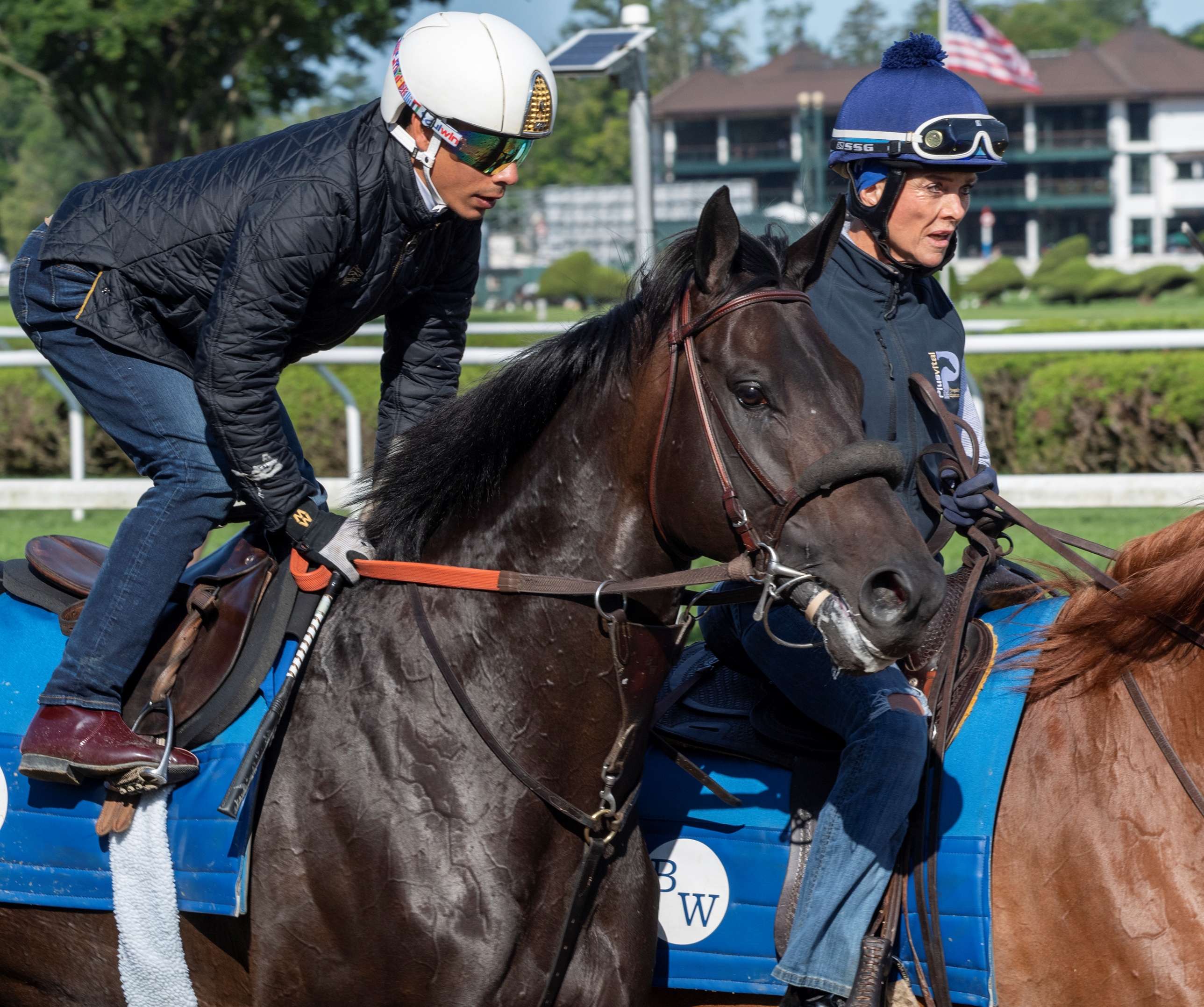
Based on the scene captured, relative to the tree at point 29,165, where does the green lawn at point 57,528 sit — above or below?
above

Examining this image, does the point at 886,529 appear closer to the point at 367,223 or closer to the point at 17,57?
the point at 367,223

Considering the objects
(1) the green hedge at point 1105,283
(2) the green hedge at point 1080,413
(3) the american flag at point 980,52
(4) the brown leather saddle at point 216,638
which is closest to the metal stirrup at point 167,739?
(4) the brown leather saddle at point 216,638

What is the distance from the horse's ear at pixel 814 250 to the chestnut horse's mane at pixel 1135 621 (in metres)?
0.92

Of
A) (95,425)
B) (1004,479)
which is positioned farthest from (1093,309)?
(95,425)

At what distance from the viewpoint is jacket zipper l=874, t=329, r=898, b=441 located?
2.76m

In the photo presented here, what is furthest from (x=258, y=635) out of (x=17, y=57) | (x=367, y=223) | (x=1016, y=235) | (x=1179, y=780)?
(x=1016, y=235)

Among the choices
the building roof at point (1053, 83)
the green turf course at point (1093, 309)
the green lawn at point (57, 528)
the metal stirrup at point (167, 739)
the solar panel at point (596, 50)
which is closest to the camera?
the metal stirrup at point (167, 739)

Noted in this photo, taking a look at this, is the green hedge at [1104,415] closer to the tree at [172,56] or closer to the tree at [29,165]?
the tree at [172,56]

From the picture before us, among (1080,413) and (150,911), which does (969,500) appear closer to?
(150,911)

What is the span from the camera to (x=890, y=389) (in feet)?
9.10

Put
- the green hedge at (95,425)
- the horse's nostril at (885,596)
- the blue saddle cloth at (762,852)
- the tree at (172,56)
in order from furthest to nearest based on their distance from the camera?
the tree at (172,56) → the green hedge at (95,425) → the blue saddle cloth at (762,852) → the horse's nostril at (885,596)

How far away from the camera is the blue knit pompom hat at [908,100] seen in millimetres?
2801

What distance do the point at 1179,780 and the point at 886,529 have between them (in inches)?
33.2

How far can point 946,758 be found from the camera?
260 cm
